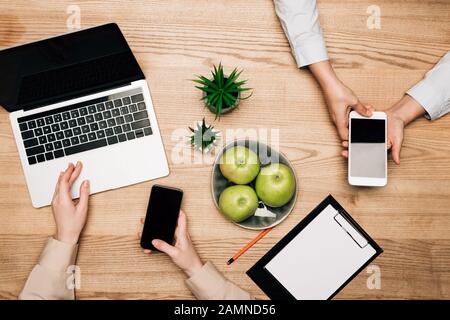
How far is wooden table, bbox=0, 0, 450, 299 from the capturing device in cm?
106

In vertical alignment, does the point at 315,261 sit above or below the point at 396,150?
below

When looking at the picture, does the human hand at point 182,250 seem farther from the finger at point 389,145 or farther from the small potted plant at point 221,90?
the finger at point 389,145

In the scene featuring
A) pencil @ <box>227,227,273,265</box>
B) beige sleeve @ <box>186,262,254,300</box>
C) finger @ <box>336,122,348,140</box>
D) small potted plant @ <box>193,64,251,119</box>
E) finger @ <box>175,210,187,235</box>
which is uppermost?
small potted plant @ <box>193,64,251,119</box>

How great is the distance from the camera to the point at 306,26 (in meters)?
1.05

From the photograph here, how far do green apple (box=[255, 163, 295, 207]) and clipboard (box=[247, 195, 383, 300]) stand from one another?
11 centimetres

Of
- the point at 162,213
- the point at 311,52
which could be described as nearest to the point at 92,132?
the point at 162,213

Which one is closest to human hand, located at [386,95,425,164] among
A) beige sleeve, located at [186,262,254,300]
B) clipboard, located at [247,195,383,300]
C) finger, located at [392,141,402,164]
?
finger, located at [392,141,402,164]

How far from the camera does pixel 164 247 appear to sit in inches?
40.4

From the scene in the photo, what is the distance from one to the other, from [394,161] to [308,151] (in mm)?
209

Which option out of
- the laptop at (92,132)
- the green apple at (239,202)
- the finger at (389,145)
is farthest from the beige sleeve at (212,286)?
the finger at (389,145)

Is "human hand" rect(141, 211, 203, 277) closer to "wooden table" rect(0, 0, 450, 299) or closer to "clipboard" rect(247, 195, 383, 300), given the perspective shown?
"wooden table" rect(0, 0, 450, 299)

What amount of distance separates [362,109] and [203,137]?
38 centimetres

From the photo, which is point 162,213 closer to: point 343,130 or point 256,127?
point 256,127
